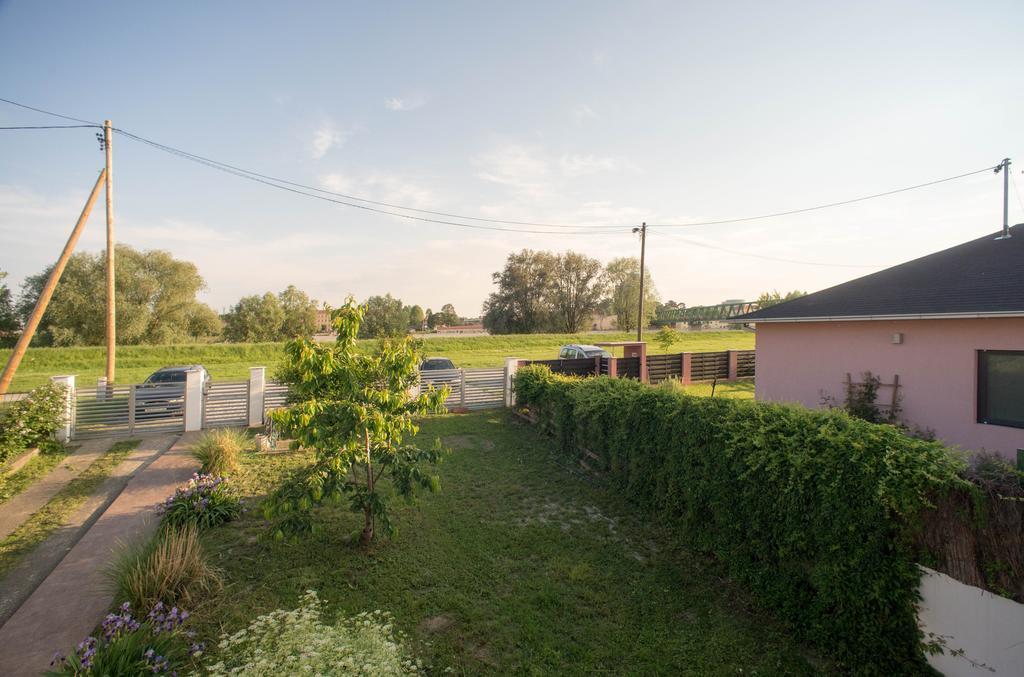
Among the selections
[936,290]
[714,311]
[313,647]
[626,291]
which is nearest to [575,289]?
[626,291]

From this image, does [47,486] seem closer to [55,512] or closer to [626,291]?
[55,512]

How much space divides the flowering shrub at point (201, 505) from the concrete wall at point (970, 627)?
7.41 meters

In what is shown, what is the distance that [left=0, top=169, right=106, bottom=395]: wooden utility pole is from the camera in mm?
10359

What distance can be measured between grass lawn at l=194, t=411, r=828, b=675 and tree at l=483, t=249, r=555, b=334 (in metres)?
52.2

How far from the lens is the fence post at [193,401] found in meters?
10.9

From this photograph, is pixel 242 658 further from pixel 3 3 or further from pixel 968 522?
pixel 3 3

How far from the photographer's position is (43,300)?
36.0 feet

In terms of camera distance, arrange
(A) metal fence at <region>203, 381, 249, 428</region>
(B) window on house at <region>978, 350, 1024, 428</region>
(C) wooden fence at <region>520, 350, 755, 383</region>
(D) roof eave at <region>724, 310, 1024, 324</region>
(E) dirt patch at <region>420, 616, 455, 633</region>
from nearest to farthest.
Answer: (E) dirt patch at <region>420, 616, 455, 633</region>, (D) roof eave at <region>724, 310, 1024, 324</region>, (B) window on house at <region>978, 350, 1024, 428</region>, (A) metal fence at <region>203, 381, 249, 428</region>, (C) wooden fence at <region>520, 350, 755, 383</region>

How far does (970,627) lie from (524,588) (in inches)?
135

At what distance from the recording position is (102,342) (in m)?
38.0

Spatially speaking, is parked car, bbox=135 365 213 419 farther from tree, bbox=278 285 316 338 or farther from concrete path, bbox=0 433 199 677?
tree, bbox=278 285 316 338

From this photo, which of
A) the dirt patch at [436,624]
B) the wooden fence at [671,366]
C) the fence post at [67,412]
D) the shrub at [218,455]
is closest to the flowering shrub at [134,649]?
the dirt patch at [436,624]

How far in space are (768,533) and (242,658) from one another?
4.62 meters

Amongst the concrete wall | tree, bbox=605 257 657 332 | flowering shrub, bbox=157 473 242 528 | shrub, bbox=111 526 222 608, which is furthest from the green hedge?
tree, bbox=605 257 657 332
